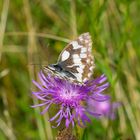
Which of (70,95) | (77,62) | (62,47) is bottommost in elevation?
(70,95)

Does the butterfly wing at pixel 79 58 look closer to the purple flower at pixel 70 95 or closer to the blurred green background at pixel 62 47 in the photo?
the purple flower at pixel 70 95

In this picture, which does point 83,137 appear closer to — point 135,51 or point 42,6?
point 135,51

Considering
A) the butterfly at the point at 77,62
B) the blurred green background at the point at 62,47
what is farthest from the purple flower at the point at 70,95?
the blurred green background at the point at 62,47

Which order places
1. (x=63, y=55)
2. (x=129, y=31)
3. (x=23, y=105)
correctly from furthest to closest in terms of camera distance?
(x=23, y=105)
(x=129, y=31)
(x=63, y=55)

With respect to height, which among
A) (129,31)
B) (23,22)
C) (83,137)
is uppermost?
(23,22)

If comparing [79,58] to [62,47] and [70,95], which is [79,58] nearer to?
[70,95]

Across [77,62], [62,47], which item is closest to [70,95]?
[77,62]

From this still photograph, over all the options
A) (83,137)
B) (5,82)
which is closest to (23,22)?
(5,82)
